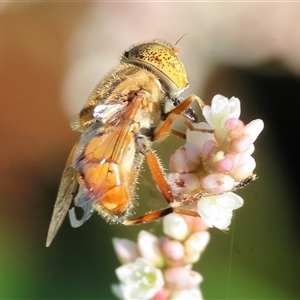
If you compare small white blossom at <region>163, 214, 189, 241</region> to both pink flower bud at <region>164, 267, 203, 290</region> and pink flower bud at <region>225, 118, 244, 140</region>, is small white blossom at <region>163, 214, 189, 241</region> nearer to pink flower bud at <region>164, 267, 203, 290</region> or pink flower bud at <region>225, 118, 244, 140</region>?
pink flower bud at <region>164, 267, 203, 290</region>

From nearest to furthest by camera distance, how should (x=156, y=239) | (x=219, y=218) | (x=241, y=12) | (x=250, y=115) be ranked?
(x=219, y=218)
(x=156, y=239)
(x=250, y=115)
(x=241, y=12)

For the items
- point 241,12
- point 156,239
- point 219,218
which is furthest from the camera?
point 241,12

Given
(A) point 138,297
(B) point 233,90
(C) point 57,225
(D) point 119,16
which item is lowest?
(A) point 138,297

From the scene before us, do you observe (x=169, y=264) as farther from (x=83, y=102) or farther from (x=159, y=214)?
(x=83, y=102)

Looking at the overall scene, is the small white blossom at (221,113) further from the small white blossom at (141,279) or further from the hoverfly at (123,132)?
the small white blossom at (141,279)

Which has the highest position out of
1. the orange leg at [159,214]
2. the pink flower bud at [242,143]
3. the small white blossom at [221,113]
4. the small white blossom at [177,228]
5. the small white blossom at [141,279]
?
the small white blossom at [221,113]

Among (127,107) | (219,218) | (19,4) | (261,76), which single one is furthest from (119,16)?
(219,218)

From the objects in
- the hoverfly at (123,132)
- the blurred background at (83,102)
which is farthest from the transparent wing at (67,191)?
the blurred background at (83,102)

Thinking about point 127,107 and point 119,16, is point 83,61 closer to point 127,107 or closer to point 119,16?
point 119,16
